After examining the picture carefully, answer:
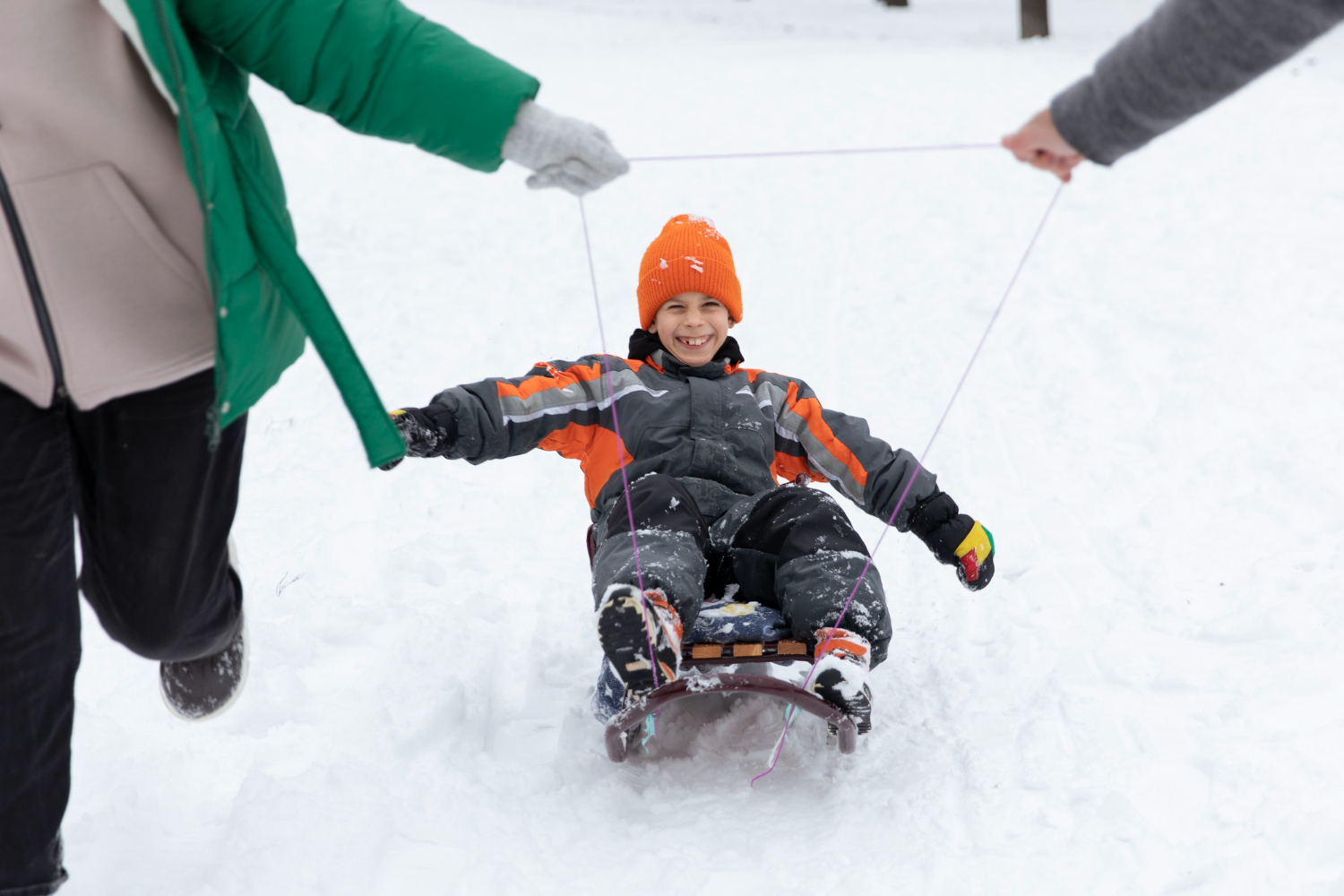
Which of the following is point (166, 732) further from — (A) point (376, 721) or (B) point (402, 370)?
(B) point (402, 370)

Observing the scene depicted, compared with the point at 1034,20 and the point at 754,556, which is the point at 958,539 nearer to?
the point at 754,556

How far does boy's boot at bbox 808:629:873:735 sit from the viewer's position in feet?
8.50

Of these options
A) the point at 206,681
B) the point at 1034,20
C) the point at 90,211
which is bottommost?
the point at 206,681

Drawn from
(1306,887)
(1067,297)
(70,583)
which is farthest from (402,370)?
(1306,887)

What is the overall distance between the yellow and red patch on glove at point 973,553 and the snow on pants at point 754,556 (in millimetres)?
302

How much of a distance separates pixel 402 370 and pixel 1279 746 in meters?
4.43

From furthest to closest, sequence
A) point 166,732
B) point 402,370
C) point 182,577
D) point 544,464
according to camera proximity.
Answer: point 402,370
point 544,464
point 166,732
point 182,577

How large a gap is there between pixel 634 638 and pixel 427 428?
90cm

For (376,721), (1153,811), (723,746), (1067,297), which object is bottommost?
(376,721)

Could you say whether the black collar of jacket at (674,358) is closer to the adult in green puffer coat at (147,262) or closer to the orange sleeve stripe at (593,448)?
the orange sleeve stripe at (593,448)

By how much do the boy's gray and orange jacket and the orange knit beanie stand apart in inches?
9.0

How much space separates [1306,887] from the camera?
7.34 feet

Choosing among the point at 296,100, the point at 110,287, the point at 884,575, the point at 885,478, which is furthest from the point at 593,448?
the point at 110,287

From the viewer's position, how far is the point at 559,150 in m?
1.94
